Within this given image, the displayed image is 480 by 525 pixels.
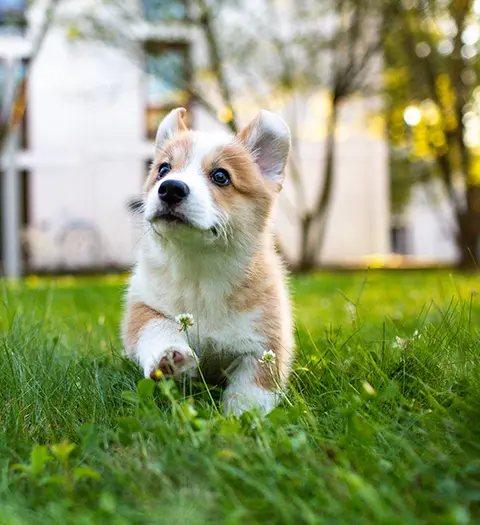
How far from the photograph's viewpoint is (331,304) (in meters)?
6.23

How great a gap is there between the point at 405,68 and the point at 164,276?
11471mm

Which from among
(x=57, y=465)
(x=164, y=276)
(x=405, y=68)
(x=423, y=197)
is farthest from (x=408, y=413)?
(x=423, y=197)

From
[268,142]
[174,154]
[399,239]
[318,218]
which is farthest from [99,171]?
[399,239]

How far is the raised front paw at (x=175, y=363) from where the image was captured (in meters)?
2.36

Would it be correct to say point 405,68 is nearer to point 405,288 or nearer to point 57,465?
point 405,288

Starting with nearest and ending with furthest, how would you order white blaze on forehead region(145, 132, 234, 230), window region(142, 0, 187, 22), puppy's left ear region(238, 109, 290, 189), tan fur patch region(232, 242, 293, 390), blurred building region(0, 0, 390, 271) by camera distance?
white blaze on forehead region(145, 132, 234, 230) → tan fur patch region(232, 242, 293, 390) → puppy's left ear region(238, 109, 290, 189) → window region(142, 0, 187, 22) → blurred building region(0, 0, 390, 271)

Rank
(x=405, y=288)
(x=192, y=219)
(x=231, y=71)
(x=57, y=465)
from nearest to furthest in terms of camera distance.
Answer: (x=57, y=465) → (x=192, y=219) → (x=405, y=288) → (x=231, y=71)

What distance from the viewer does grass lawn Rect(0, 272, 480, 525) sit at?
156 cm

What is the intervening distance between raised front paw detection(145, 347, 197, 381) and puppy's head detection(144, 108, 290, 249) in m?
0.43

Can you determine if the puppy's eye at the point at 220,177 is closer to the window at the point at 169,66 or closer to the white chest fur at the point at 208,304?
the white chest fur at the point at 208,304

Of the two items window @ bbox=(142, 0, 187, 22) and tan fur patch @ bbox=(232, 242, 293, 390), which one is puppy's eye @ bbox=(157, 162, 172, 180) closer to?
tan fur patch @ bbox=(232, 242, 293, 390)

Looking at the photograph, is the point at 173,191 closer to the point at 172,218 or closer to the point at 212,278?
the point at 172,218

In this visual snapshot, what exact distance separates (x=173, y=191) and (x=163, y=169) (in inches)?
17.8

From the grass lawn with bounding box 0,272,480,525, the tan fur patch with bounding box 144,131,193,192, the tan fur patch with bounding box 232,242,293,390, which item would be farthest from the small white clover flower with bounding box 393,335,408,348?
the tan fur patch with bounding box 144,131,193,192
